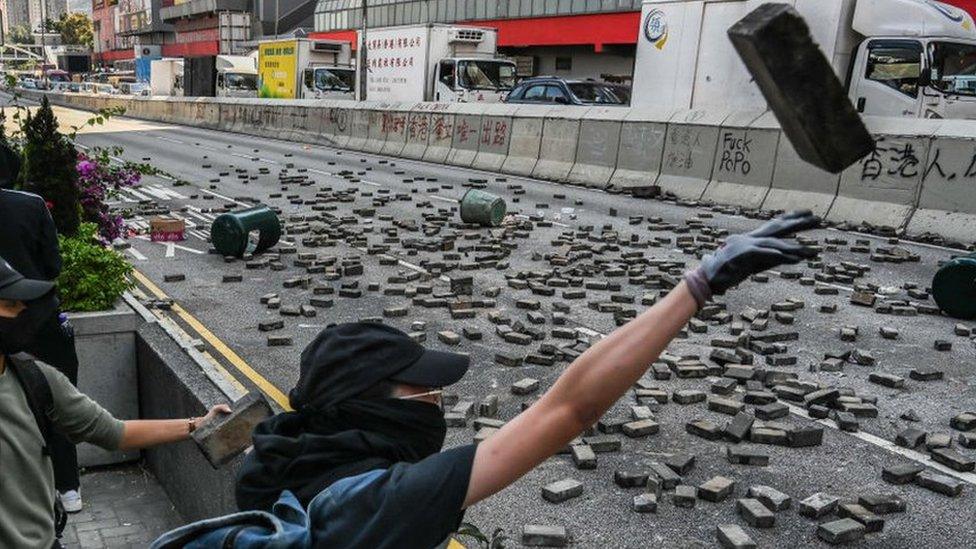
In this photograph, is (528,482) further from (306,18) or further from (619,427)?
(306,18)

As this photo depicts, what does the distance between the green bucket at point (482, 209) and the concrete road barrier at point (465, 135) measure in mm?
10667

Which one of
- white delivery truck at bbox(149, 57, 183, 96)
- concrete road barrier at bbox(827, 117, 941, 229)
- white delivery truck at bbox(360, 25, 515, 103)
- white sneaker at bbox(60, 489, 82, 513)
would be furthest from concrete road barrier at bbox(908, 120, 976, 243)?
white delivery truck at bbox(149, 57, 183, 96)

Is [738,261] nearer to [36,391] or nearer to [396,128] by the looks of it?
[36,391]

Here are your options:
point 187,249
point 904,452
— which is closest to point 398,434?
point 904,452

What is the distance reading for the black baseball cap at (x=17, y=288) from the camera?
3.20 meters

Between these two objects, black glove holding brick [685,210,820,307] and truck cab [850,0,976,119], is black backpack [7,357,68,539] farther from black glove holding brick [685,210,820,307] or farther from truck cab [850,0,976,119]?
truck cab [850,0,976,119]

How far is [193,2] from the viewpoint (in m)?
97.6

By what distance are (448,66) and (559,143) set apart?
494 inches

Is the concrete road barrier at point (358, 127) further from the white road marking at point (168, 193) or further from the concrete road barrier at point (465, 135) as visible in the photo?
the white road marking at point (168, 193)

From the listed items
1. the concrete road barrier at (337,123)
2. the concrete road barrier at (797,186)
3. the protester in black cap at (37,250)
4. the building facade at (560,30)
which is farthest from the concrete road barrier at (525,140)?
the building facade at (560,30)

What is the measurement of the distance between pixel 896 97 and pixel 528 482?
58.7ft

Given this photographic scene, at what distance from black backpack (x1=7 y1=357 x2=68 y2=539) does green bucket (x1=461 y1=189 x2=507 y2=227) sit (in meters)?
12.3

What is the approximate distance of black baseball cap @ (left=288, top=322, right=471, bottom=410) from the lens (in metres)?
2.40

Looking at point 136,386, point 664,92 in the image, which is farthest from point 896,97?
point 136,386
